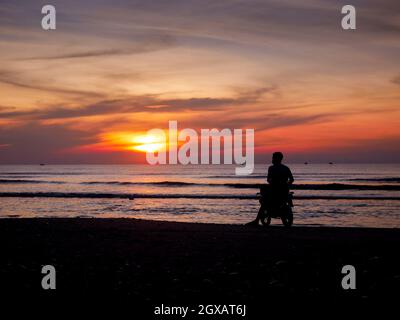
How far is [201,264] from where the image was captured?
836 cm

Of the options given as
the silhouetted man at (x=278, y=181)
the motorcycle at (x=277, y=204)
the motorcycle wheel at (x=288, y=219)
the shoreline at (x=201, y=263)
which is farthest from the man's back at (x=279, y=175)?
the shoreline at (x=201, y=263)

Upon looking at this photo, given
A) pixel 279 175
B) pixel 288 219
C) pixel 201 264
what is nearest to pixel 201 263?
pixel 201 264

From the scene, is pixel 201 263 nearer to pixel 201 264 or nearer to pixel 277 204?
pixel 201 264

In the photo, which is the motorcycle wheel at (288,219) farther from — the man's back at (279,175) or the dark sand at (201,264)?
the dark sand at (201,264)

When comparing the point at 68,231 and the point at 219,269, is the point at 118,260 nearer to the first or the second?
the point at 219,269

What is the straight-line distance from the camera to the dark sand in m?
6.42

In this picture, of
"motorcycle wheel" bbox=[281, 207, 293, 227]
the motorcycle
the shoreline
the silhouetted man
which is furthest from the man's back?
the shoreline

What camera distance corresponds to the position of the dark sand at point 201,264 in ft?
21.1

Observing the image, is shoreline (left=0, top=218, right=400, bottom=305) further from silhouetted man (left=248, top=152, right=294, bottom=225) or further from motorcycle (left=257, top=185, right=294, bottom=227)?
silhouetted man (left=248, top=152, right=294, bottom=225)

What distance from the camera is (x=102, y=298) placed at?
6172 mm
